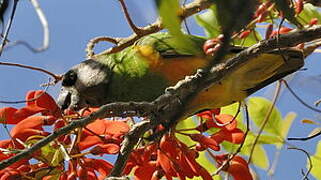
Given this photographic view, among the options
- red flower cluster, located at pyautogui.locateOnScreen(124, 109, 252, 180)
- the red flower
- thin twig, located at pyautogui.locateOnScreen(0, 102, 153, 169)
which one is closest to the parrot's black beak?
red flower cluster, located at pyautogui.locateOnScreen(124, 109, 252, 180)

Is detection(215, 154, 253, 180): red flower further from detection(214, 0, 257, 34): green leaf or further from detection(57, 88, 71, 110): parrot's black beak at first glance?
detection(214, 0, 257, 34): green leaf

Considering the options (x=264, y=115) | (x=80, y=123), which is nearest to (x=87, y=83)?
(x=264, y=115)

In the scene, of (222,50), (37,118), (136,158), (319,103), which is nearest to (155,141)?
(136,158)

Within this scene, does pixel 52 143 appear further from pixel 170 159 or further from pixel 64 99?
pixel 64 99

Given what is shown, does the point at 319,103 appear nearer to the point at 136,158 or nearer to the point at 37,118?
the point at 136,158

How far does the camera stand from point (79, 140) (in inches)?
55.9

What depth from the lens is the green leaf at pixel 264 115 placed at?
6.36ft

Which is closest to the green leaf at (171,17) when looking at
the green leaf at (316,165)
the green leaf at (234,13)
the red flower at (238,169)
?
the green leaf at (234,13)

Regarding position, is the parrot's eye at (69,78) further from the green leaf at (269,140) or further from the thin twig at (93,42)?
the green leaf at (269,140)

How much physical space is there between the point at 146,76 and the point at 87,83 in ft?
0.78

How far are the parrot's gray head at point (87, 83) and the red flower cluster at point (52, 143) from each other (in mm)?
424

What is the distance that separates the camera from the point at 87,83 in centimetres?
207

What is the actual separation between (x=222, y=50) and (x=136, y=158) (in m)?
1.15

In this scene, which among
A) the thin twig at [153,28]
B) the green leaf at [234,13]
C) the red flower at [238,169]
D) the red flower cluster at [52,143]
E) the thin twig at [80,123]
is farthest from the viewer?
the thin twig at [153,28]
